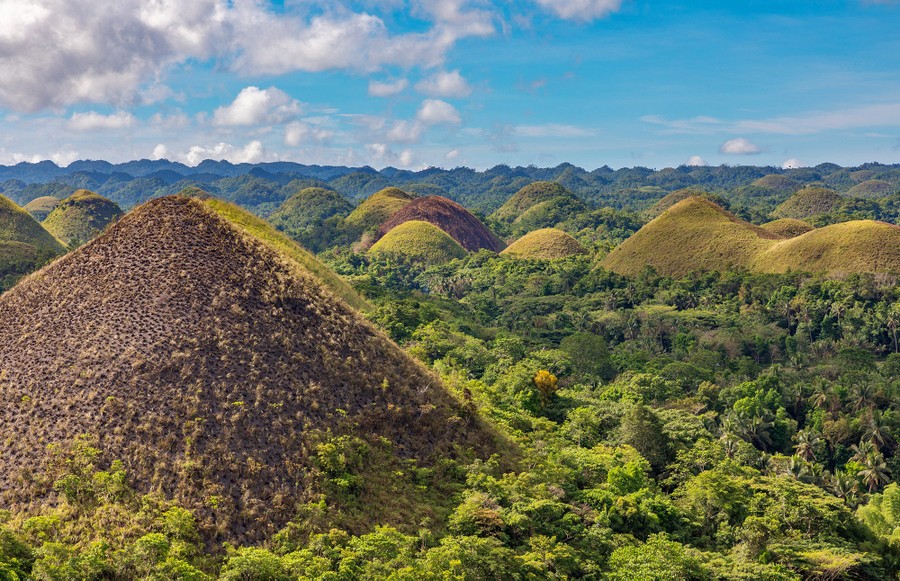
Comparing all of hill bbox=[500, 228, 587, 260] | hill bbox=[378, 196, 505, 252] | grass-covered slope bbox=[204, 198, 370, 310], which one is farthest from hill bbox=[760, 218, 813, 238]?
grass-covered slope bbox=[204, 198, 370, 310]

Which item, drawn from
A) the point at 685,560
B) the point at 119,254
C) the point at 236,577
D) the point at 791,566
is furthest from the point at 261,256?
the point at 791,566

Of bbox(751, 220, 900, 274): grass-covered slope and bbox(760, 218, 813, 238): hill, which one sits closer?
bbox(751, 220, 900, 274): grass-covered slope

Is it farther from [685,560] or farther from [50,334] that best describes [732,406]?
[50,334]

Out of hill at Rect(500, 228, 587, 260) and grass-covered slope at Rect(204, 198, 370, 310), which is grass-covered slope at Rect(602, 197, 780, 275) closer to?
hill at Rect(500, 228, 587, 260)

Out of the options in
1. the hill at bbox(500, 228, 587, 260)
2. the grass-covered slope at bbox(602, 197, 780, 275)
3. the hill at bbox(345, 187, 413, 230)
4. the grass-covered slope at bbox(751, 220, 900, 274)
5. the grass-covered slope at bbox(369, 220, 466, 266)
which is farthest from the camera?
the hill at bbox(345, 187, 413, 230)

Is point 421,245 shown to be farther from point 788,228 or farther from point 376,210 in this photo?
point 788,228

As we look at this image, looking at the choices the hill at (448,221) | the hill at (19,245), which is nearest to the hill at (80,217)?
the hill at (19,245)
